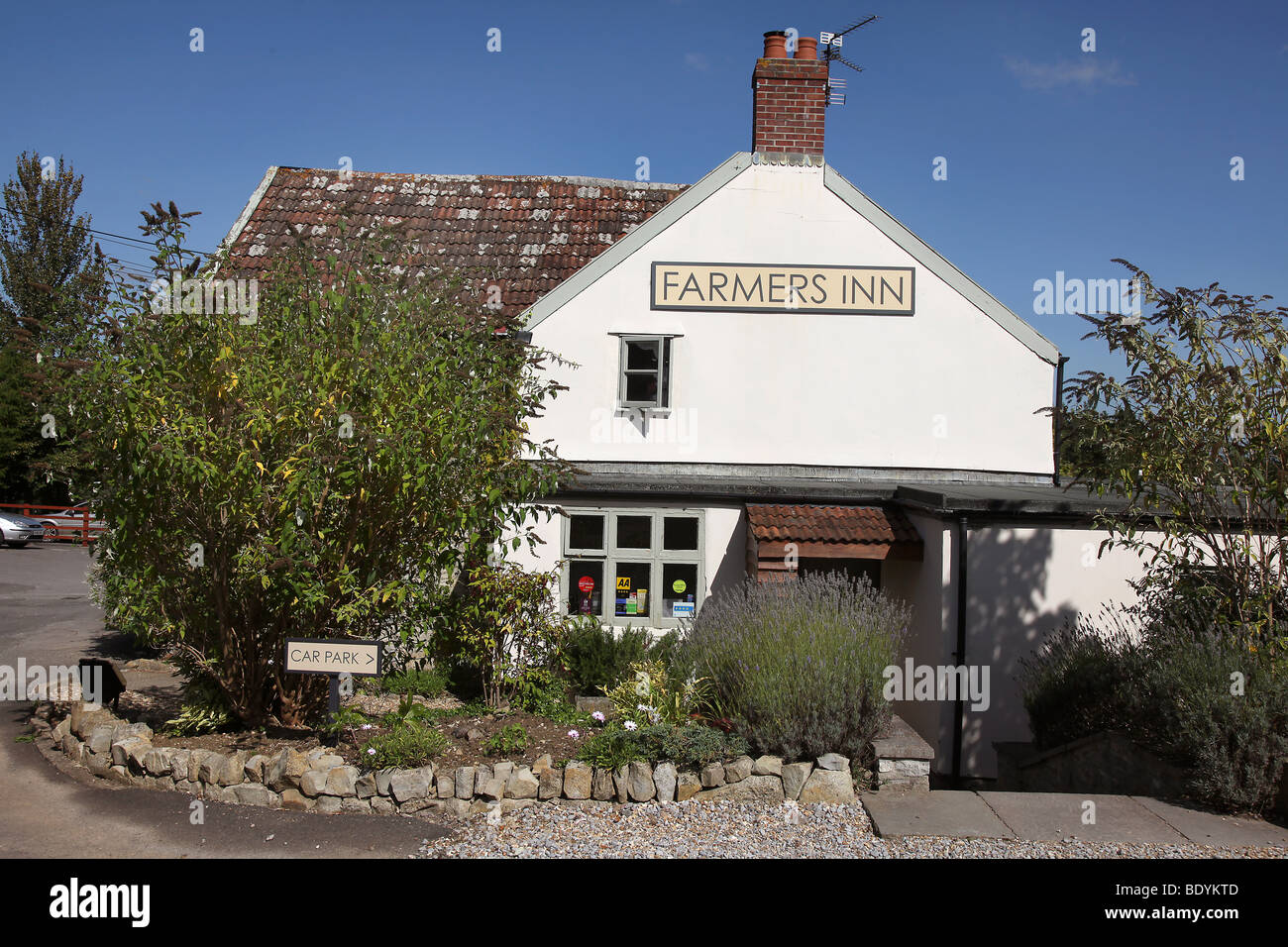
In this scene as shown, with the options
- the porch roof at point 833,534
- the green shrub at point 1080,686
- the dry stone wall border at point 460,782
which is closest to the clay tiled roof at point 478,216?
the porch roof at point 833,534

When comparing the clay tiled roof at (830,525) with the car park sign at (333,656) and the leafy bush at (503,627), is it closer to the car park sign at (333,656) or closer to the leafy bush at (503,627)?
the leafy bush at (503,627)

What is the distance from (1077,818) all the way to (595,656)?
5.24m

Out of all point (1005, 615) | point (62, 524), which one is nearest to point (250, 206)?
point (1005, 615)

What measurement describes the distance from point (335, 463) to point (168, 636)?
95.4 inches

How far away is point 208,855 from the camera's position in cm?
592

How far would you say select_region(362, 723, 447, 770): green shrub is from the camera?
22.7ft

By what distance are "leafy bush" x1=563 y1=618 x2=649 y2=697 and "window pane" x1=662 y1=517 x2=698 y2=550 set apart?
5.10 ft

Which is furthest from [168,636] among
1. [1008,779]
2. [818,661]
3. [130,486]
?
[1008,779]

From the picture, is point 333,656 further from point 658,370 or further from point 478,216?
point 478,216

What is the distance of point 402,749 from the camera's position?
695cm

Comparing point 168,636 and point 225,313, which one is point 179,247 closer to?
point 225,313

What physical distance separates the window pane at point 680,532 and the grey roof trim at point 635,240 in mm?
3248

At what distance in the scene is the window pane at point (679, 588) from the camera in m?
12.0

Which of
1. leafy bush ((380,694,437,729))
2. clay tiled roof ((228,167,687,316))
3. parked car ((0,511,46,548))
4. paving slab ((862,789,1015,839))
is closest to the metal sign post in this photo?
leafy bush ((380,694,437,729))
